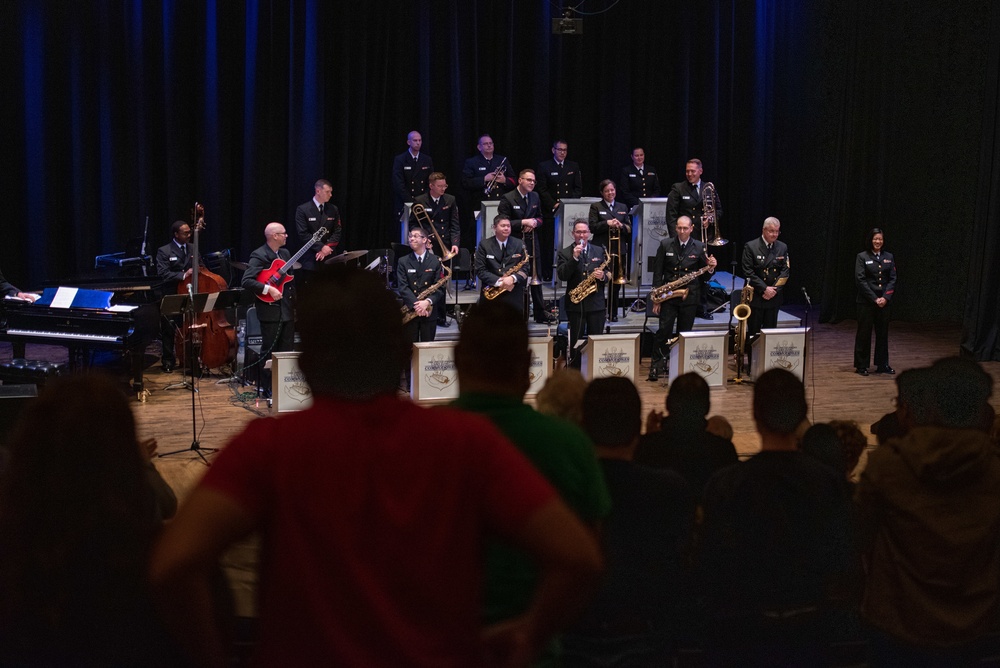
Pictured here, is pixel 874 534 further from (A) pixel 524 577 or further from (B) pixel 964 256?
(B) pixel 964 256

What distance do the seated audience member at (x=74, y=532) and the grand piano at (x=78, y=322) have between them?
25.8ft

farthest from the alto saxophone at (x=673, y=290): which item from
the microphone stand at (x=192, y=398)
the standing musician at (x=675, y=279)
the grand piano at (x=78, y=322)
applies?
the grand piano at (x=78, y=322)

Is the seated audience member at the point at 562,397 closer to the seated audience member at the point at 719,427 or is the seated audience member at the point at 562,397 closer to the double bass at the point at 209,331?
the seated audience member at the point at 719,427

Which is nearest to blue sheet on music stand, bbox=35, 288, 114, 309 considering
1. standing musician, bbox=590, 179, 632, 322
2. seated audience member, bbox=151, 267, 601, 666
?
standing musician, bbox=590, 179, 632, 322

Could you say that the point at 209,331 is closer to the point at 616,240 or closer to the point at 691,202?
the point at 616,240

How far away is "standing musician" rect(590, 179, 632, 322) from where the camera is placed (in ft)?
43.4

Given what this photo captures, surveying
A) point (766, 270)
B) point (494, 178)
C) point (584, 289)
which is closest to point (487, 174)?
point (494, 178)

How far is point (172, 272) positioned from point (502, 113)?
20.3 feet

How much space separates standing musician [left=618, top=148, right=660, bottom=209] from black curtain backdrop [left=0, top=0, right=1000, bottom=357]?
1313mm

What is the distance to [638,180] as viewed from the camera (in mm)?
14961

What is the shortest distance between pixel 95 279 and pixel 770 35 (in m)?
10.5

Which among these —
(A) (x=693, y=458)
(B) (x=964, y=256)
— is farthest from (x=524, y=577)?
(B) (x=964, y=256)

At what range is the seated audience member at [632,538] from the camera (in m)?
3.23

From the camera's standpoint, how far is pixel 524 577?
7.57 ft
